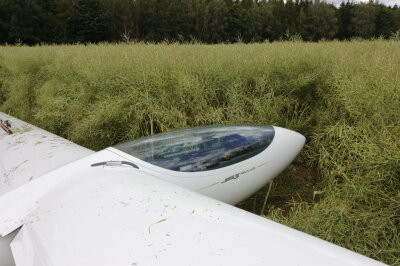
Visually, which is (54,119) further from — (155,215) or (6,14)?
(6,14)

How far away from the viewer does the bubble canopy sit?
5.91 feet

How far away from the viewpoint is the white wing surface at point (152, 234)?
0.85 meters

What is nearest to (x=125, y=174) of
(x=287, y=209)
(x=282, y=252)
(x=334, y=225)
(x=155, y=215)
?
(x=155, y=215)

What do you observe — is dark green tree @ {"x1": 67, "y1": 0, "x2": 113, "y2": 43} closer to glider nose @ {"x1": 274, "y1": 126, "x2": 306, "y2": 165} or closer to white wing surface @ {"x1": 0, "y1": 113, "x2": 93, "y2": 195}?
white wing surface @ {"x1": 0, "y1": 113, "x2": 93, "y2": 195}

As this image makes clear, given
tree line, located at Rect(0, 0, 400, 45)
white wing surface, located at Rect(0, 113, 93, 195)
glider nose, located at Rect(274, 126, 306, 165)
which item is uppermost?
tree line, located at Rect(0, 0, 400, 45)

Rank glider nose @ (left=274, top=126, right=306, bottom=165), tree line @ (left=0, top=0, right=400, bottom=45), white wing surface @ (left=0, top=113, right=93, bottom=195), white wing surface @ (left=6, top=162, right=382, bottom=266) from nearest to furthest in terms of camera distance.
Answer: white wing surface @ (left=6, top=162, right=382, bottom=266) → white wing surface @ (left=0, top=113, right=93, bottom=195) → glider nose @ (left=274, top=126, right=306, bottom=165) → tree line @ (left=0, top=0, right=400, bottom=45)

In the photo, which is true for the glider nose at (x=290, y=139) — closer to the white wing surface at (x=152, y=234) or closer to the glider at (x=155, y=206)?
the glider at (x=155, y=206)

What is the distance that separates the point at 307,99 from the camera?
3062 mm

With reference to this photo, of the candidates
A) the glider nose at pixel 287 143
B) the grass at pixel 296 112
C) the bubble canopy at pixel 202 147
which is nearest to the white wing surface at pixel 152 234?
the bubble canopy at pixel 202 147

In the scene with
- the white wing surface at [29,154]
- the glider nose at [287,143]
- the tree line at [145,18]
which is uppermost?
the tree line at [145,18]

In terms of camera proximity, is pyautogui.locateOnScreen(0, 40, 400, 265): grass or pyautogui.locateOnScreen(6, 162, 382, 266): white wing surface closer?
pyautogui.locateOnScreen(6, 162, 382, 266): white wing surface

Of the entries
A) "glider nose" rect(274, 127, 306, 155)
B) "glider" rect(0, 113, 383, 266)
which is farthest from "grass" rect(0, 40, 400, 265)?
"glider" rect(0, 113, 383, 266)

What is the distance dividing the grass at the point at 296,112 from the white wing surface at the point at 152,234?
0.86 m

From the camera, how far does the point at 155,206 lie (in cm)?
116
